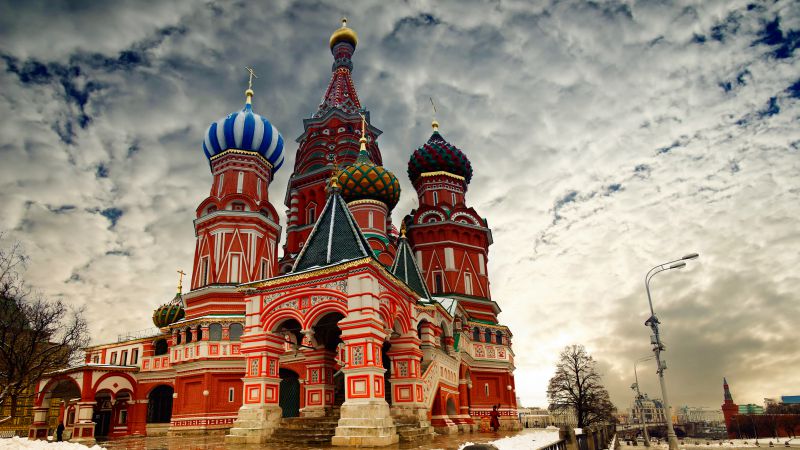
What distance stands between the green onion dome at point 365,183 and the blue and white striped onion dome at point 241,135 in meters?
6.43

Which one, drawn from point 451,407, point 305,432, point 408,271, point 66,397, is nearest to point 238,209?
point 408,271

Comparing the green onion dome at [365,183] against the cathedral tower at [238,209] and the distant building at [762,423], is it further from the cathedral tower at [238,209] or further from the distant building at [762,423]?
the distant building at [762,423]

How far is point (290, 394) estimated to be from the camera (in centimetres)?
2073

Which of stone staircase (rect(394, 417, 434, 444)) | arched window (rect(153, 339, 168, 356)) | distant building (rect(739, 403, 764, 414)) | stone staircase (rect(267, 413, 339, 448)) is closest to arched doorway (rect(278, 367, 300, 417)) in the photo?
stone staircase (rect(267, 413, 339, 448))

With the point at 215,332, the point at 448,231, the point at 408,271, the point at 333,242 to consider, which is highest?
the point at 448,231

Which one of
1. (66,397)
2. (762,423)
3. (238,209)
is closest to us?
(238,209)

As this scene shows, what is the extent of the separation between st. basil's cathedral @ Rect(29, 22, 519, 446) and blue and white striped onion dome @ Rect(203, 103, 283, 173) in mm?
78

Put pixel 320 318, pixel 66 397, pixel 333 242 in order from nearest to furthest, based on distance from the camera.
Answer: pixel 320 318
pixel 333 242
pixel 66 397

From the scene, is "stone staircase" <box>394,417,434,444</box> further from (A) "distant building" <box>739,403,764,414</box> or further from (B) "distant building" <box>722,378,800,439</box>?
(A) "distant building" <box>739,403,764,414</box>

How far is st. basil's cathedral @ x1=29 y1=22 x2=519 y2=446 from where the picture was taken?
1339 centimetres

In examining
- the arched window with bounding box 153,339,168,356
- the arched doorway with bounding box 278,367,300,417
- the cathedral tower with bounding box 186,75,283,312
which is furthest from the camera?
the arched window with bounding box 153,339,168,356

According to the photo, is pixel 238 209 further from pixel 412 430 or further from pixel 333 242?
pixel 412 430

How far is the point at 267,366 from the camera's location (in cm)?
1384

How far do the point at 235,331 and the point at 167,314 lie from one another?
816 cm
